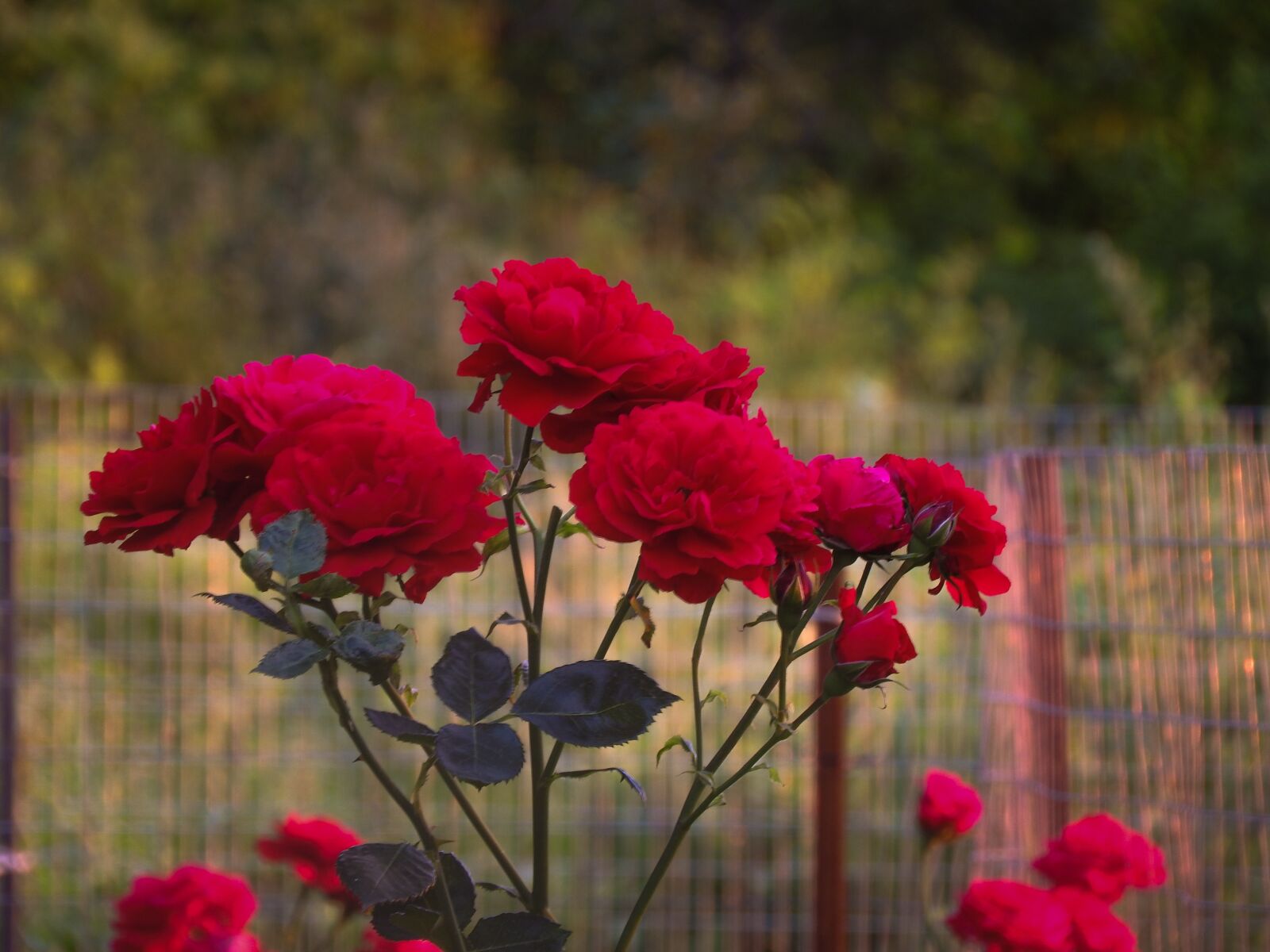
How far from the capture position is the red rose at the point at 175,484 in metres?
0.83

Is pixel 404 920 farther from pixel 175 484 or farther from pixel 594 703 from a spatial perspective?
pixel 175 484

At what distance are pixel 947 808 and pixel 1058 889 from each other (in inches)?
6.3

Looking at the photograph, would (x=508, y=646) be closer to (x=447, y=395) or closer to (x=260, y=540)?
(x=260, y=540)

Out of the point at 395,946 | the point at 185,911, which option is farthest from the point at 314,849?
the point at 395,946

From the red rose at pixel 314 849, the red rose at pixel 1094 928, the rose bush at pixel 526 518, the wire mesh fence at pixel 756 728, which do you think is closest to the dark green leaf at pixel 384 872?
the rose bush at pixel 526 518

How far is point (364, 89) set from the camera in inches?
445

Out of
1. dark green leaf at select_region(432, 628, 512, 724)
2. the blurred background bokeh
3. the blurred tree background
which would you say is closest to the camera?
dark green leaf at select_region(432, 628, 512, 724)

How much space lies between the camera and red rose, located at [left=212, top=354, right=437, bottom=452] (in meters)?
0.85

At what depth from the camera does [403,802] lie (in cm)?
90

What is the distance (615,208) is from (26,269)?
174 inches

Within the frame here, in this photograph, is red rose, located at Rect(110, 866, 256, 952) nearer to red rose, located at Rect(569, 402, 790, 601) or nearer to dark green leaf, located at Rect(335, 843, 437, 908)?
dark green leaf, located at Rect(335, 843, 437, 908)

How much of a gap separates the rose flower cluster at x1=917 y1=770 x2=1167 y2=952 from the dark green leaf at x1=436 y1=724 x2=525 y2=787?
62 centimetres

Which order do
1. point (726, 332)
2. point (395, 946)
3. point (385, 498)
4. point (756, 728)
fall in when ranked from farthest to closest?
1. point (726, 332)
2. point (756, 728)
3. point (395, 946)
4. point (385, 498)

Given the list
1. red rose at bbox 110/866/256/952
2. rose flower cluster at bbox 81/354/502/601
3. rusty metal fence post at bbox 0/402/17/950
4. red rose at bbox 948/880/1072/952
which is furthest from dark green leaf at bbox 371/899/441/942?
rusty metal fence post at bbox 0/402/17/950
